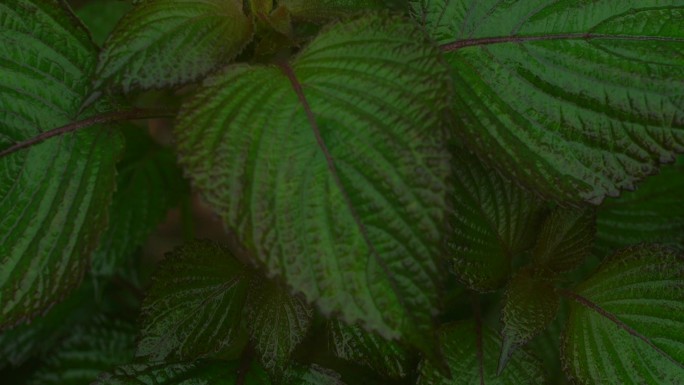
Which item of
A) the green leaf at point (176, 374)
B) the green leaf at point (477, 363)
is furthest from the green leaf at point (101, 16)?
the green leaf at point (477, 363)

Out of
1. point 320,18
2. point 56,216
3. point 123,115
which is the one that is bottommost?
point 56,216

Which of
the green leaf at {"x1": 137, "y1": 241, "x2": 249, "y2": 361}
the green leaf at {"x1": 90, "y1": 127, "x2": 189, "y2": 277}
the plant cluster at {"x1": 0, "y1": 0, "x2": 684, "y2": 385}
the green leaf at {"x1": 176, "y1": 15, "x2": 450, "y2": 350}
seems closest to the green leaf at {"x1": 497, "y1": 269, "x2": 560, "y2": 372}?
the plant cluster at {"x1": 0, "y1": 0, "x2": 684, "y2": 385}

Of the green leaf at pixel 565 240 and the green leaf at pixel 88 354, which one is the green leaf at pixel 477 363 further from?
the green leaf at pixel 88 354

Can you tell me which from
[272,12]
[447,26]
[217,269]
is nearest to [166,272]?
[217,269]

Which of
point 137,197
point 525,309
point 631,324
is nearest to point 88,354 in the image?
point 137,197

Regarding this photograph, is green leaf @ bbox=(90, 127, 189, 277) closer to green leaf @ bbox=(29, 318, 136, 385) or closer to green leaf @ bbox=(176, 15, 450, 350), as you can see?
green leaf @ bbox=(29, 318, 136, 385)

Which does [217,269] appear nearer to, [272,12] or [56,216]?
[56,216]

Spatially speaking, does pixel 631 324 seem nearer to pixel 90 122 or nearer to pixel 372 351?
pixel 372 351
